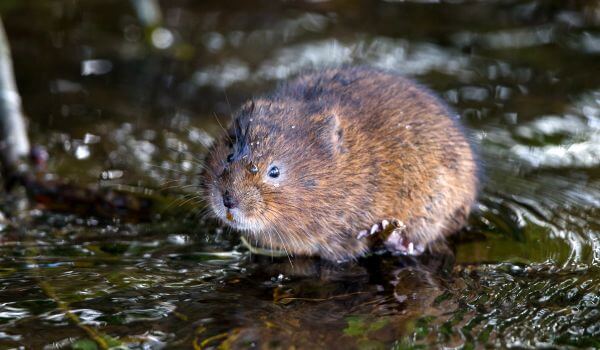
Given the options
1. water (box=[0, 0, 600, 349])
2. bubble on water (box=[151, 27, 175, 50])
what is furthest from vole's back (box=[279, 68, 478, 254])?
bubble on water (box=[151, 27, 175, 50])

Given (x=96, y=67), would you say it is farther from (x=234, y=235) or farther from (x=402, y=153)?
(x=402, y=153)

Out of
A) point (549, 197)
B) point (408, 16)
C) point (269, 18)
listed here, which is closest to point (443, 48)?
point (408, 16)

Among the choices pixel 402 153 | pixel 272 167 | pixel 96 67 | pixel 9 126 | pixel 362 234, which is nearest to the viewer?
pixel 272 167

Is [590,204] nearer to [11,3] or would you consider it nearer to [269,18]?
[269,18]

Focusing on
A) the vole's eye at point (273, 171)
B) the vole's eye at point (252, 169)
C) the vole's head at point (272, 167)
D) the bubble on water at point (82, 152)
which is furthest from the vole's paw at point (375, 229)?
the bubble on water at point (82, 152)

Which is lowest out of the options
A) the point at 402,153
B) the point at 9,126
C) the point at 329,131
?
the point at 402,153

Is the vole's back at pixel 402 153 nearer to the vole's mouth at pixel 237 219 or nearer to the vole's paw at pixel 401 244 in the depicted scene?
the vole's paw at pixel 401 244

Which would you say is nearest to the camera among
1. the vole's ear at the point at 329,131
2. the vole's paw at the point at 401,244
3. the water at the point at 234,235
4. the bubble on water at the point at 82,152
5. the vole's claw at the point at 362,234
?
the water at the point at 234,235

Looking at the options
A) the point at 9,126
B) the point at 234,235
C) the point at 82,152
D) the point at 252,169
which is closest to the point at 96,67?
the point at 82,152
